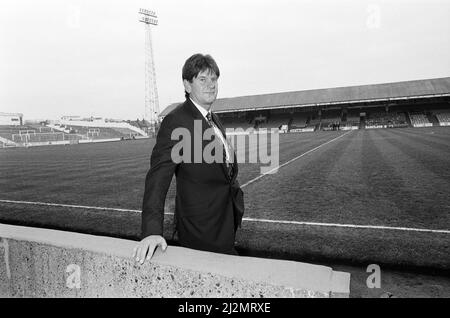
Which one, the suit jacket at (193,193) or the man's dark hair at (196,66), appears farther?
the man's dark hair at (196,66)

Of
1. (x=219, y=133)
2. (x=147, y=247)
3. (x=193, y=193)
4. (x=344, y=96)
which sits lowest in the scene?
(x=147, y=247)

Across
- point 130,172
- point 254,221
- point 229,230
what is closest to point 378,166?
point 254,221

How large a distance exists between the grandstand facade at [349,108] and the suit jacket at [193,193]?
45904 millimetres

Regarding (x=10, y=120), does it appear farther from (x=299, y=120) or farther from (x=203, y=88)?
(x=203, y=88)

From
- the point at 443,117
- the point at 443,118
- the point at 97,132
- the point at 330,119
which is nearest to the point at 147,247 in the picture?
the point at 443,118

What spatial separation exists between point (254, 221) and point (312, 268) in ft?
12.6

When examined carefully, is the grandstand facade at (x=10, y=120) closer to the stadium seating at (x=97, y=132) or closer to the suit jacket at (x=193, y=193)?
the stadium seating at (x=97, y=132)

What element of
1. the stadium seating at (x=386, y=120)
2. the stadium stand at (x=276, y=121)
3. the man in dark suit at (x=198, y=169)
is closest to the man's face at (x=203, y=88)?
the man in dark suit at (x=198, y=169)

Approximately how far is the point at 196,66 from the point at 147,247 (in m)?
1.17

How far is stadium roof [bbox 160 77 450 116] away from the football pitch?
117ft

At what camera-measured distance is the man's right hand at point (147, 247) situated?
165 centimetres

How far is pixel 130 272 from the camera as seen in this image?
5.62 feet

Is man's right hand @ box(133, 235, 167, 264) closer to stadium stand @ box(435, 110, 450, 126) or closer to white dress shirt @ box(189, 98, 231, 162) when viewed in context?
white dress shirt @ box(189, 98, 231, 162)

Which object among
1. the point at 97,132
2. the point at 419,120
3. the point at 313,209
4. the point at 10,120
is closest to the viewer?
the point at 313,209
